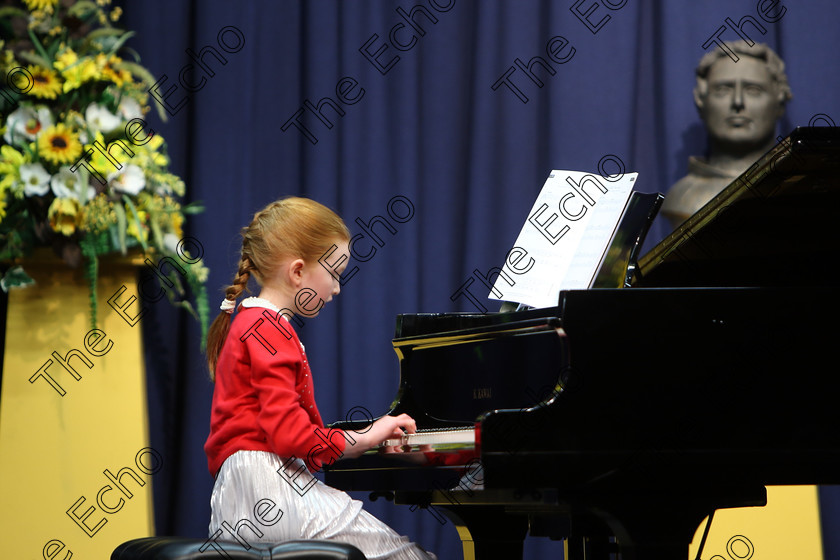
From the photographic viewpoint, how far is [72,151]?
2961 millimetres

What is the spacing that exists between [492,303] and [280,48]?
1.41 meters

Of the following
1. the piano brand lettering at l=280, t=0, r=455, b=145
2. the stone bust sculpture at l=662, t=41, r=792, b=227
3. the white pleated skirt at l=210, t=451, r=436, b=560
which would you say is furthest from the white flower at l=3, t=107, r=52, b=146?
the stone bust sculpture at l=662, t=41, r=792, b=227

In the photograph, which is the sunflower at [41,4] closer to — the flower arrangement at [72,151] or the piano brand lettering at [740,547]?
the flower arrangement at [72,151]

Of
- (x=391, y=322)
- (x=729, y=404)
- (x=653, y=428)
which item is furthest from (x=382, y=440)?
(x=391, y=322)

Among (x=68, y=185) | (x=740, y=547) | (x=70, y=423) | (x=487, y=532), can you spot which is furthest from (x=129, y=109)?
(x=740, y=547)

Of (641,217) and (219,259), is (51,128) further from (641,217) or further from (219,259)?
(641,217)

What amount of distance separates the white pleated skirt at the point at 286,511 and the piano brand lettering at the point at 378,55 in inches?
86.0

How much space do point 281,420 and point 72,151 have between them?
158 cm

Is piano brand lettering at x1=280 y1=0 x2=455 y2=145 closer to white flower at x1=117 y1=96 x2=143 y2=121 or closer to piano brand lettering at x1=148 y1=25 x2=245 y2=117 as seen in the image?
piano brand lettering at x1=148 y1=25 x2=245 y2=117

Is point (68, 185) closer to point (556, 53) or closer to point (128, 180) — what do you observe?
point (128, 180)

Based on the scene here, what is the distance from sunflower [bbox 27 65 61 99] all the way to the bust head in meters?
2.46

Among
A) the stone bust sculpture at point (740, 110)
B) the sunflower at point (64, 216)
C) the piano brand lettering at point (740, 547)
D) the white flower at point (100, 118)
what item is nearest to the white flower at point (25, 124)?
the white flower at point (100, 118)

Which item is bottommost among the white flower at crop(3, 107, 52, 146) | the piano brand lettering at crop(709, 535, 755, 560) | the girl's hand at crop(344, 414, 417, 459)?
the piano brand lettering at crop(709, 535, 755, 560)

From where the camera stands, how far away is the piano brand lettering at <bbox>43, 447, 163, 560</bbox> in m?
2.92
